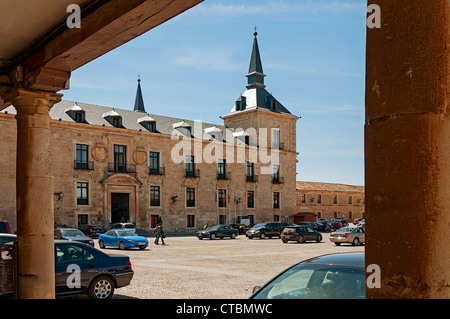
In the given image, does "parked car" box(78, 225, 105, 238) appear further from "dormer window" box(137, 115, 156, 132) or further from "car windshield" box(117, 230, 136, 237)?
"dormer window" box(137, 115, 156, 132)

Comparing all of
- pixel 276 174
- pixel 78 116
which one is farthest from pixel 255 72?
pixel 78 116

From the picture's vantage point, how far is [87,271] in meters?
10.4

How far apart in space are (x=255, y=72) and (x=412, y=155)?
61642 millimetres

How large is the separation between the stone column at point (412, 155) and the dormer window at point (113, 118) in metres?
45.3

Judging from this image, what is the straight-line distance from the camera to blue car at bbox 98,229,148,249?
86.1 feet

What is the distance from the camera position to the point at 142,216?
4647 centimetres

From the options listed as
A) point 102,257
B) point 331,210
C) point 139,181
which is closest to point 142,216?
point 139,181

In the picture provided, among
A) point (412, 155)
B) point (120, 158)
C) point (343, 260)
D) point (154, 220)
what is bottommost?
point (154, 220)

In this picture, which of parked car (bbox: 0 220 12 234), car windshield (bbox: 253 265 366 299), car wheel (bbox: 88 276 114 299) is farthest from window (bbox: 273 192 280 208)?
car windshield (bbox: 253 265 366 299)

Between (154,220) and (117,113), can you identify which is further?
(154,220)

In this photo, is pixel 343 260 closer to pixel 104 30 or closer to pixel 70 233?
pixel 104 30

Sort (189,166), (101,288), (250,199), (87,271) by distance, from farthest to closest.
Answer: (250,199), (189,166), (101,288), (87,271)
